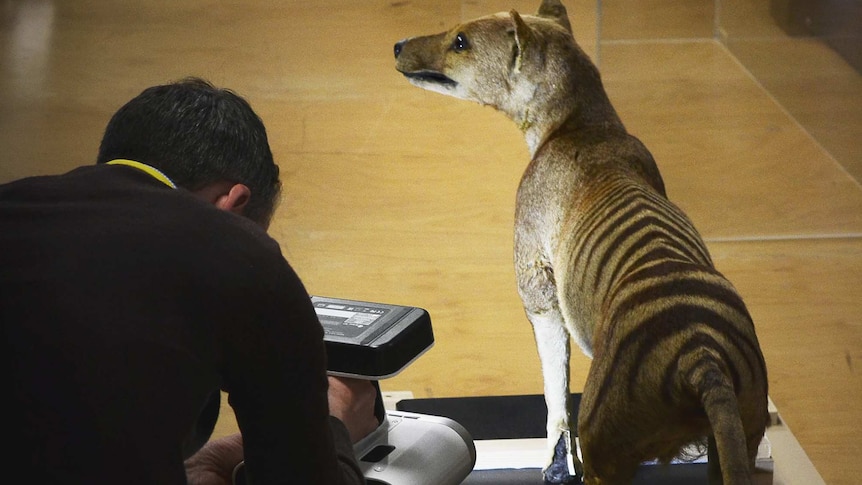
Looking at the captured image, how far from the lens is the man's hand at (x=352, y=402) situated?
1363mm

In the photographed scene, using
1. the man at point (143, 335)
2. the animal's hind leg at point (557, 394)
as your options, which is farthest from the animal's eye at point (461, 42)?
the man at point (143, 335)

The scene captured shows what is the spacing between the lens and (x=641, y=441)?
4.66ft

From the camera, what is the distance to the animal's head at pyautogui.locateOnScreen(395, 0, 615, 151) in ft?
6.44

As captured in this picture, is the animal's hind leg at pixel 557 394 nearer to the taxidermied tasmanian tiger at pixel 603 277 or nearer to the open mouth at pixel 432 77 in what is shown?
the taxidermied tasmanian tiger at pixel 603 277

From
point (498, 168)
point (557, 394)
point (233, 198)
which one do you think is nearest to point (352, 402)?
point (233, 198)

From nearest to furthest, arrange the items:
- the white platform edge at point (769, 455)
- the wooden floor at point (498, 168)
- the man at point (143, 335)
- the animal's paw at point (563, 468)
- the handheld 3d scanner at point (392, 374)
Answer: the man at point (143, 335) < the handheld 3d scanner at point (392, 374) < the animal's paw at point (563, 468) < the white platform edge at point (769, 455) < the wooden floor at point (498, 168)

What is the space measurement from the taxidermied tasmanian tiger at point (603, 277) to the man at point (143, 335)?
409 mm

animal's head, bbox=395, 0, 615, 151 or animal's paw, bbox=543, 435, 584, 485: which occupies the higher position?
animal's head, bbox=395, 0, 615, 151

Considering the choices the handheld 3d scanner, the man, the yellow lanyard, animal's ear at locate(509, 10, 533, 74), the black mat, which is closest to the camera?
the man

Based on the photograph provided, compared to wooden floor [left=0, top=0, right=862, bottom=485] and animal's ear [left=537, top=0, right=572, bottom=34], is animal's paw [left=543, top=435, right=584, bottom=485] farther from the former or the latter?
animal's ear [left=537, top=0, right=572, bottom=34]

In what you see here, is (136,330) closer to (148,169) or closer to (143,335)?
(143,335)

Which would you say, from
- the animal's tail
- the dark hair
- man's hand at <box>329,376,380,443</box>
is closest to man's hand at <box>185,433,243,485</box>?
man's hand at <box>329,376,380,443</box>

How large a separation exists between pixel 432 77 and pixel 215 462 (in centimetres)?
91

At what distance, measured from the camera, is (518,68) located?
6.43 ft
